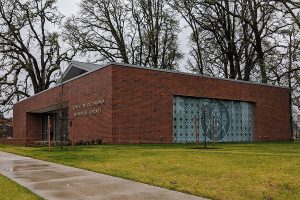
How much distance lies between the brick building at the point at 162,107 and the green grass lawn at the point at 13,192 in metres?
12.6

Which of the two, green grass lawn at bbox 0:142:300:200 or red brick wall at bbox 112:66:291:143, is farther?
red brick wall at bbox 112:66:291:143

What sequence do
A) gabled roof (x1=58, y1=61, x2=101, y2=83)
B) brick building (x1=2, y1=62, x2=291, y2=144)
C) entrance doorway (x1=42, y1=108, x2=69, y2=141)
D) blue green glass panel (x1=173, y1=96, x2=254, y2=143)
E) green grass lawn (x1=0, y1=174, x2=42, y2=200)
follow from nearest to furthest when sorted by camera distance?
green grass lawn (x1=0, y1=174, x2=42, y2=200)
brick building (x1=2, y1=62, x2=291, y2=144)
blue green glass panel (x1=173, y1=96, x2=254, y2=143)
gabled roof (x1=58, y1=61, x2=101, y2=83)
entrance doorway (x1=42, y1=108, x2=69, y2=141)

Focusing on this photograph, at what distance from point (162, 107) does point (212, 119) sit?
12.4ft

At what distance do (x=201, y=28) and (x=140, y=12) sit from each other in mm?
7720

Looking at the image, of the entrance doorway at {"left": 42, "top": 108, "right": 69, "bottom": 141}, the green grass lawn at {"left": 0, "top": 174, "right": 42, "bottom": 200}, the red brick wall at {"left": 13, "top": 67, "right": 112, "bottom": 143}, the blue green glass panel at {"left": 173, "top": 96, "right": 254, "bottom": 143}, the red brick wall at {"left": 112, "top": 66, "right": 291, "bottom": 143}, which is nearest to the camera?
the green grass lawn at {"left": 0, "top": 174, "right": 42, "bottom": 200}

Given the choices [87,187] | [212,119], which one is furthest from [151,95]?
[87,187]

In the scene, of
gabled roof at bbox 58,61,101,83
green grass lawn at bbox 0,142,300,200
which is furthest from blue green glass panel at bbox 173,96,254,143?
green grass lawn at bbox 0,142,300,200

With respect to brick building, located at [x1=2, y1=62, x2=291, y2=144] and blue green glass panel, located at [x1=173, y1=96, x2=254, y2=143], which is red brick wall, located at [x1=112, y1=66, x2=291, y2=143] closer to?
brick building, located at [x1=2, y1=62, x2=291, y2=144]

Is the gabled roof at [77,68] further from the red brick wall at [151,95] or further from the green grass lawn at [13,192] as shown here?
the green grass lawn at [13,192]

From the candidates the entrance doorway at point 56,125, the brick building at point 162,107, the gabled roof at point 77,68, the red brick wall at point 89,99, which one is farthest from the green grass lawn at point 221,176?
the gabled roof at point 77,68

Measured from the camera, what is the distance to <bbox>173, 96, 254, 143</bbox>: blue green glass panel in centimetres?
2873

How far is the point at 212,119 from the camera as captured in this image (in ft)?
93.2

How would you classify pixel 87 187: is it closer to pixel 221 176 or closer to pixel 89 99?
pixel 221 176

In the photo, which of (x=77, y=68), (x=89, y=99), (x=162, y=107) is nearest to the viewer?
(x=162, y=107)
